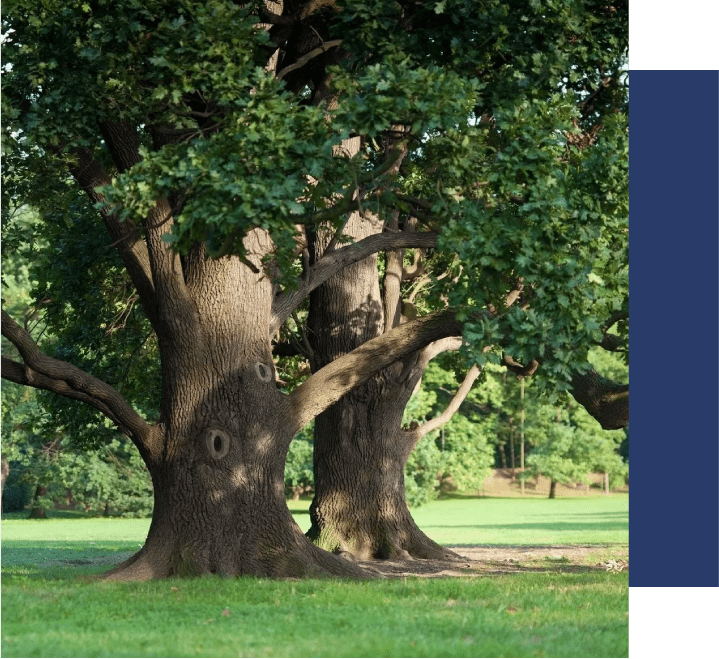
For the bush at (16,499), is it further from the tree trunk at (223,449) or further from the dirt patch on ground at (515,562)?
the tree trunk at (223,449)

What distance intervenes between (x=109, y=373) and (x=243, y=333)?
685 centimetres

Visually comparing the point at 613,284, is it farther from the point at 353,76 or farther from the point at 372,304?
the point at 372,304

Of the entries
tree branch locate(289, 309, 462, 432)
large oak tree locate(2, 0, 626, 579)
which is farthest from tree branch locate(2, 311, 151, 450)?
tree branch locate(289, 309, 462, 432)

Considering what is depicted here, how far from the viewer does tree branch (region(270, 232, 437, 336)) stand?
520 inches

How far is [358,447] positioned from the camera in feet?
57.8

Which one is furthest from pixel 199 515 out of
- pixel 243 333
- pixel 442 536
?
pixel 442 536

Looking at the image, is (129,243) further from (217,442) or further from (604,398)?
(604,398)

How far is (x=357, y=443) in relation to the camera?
17625 mm

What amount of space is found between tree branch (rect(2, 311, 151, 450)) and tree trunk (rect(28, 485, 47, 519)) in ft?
133

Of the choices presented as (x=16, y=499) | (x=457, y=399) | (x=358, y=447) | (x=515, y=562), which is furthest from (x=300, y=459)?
(x=358, y=447)

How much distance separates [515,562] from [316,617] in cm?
1021

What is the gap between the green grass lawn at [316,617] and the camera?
311 inches

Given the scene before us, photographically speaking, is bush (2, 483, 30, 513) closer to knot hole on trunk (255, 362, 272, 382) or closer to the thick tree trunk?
the thick tree trunk

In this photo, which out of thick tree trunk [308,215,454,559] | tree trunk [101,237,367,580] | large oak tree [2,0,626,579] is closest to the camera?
large oak tree [2,0,626,579]
